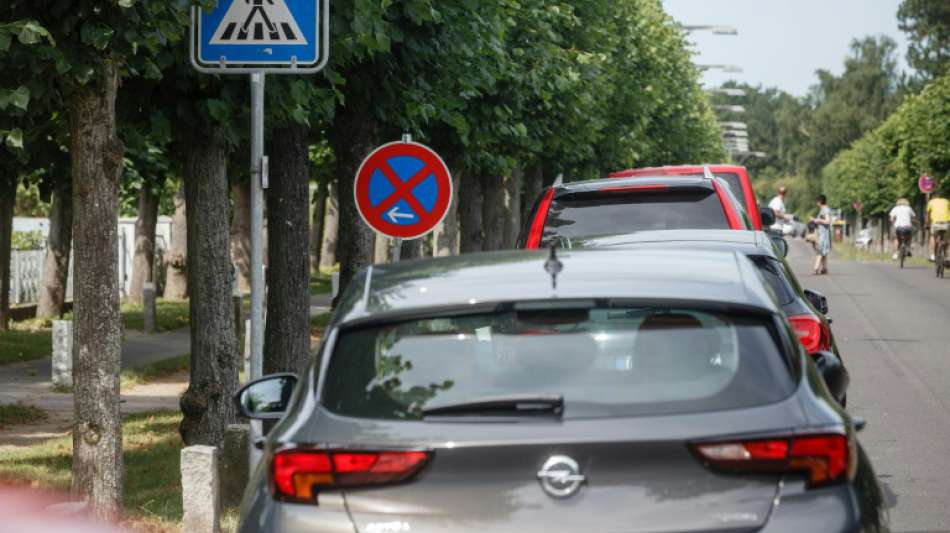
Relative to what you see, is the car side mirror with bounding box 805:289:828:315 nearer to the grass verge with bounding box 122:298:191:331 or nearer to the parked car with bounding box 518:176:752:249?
the parked car with bounding box 518:176:752:249

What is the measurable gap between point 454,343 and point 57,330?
1510 cm

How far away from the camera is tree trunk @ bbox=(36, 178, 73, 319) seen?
1125 inches

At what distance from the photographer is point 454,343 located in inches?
175

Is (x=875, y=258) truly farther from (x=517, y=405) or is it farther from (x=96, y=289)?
(x=517, y=405)

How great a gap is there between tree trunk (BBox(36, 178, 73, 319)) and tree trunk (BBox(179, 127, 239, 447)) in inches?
628

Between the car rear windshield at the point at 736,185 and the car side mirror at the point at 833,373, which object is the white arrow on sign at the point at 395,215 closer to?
the car rear windshield at the point at 736,185

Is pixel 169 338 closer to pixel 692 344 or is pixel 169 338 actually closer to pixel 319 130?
pixel 319 130

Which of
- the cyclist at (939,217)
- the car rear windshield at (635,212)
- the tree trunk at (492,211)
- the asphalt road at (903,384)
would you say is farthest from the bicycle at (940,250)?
the car rear windshield at (635,212)

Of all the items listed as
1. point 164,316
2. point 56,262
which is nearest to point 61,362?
point 56,262

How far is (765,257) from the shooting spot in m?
9.44

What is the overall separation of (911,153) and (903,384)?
42884 millimetres

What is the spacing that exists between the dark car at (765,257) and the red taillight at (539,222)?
4.20 feet

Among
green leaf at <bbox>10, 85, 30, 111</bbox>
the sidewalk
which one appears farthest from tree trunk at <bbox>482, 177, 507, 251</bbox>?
green leaf at <bbox>10, 85, 30, 111</bbox>

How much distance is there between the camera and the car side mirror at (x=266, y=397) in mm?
5480
